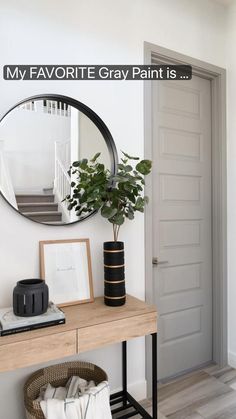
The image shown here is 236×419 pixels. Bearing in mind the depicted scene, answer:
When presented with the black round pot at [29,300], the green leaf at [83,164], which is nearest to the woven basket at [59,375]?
the black round pot at [29,300]

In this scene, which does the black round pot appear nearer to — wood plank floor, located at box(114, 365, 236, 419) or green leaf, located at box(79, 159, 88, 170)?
green leaf, located at box(79, 159, 88, 170)

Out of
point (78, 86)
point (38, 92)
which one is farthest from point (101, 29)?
point (38, 92)

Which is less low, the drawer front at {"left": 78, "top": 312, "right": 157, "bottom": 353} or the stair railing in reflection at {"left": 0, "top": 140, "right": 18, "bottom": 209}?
the stair railing in reflection at {"left": 0, "top": 140, "right": 18, "bottom": 209}

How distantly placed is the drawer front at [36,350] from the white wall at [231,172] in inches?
63.2

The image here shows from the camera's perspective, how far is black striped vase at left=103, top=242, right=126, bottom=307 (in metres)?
1.69

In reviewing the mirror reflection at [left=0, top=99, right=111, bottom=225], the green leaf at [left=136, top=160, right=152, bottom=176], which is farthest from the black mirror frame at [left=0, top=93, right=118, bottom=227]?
the green leaf at [left=136, top=160, right=152, bottom=176]

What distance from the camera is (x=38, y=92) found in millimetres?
1725

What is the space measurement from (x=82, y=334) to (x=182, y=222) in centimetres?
127

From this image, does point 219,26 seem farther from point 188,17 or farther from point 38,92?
point 38,92

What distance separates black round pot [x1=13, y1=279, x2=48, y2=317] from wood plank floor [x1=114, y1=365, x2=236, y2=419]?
1.17 meters

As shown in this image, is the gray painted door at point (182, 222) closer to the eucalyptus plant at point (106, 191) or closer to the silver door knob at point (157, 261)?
the silver door knob at point (157, 261)

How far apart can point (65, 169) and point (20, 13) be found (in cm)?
91

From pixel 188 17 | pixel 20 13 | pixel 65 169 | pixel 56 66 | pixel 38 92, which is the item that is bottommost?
pixel 65 169

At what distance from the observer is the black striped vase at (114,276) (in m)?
1.69
